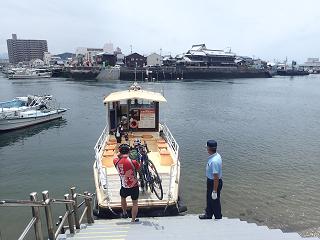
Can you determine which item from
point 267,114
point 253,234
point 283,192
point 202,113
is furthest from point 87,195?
point 267,114

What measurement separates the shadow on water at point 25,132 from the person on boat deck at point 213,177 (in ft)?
67.7

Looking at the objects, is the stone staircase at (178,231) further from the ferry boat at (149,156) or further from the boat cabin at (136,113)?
the boat cabin at (136,113)

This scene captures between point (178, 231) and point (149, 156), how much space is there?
6.36 metres

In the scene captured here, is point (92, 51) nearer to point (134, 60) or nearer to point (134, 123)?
point (134, 60)

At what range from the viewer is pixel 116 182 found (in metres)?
8.53

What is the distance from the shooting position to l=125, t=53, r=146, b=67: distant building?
10444cm

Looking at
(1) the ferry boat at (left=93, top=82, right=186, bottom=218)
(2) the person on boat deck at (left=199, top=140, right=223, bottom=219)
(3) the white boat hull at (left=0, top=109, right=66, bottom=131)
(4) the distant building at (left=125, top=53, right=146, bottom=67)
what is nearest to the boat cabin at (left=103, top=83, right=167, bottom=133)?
(1) the ferry boat at (left=93, top=82, right=186, bottom=218)

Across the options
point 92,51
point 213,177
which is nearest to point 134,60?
point 92,51

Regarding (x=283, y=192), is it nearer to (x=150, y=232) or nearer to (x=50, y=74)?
(x=150, y=232)

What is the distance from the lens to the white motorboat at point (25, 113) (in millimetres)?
23973

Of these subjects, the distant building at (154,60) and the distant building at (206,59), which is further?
the distant building at (154,60)

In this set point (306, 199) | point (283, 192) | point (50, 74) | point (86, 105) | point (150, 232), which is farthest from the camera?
point (50, 74)

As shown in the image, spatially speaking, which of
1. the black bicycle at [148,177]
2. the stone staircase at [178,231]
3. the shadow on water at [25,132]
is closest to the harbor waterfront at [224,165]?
the shadow on water at [25,132]

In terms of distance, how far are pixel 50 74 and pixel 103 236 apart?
11524 centimetres
